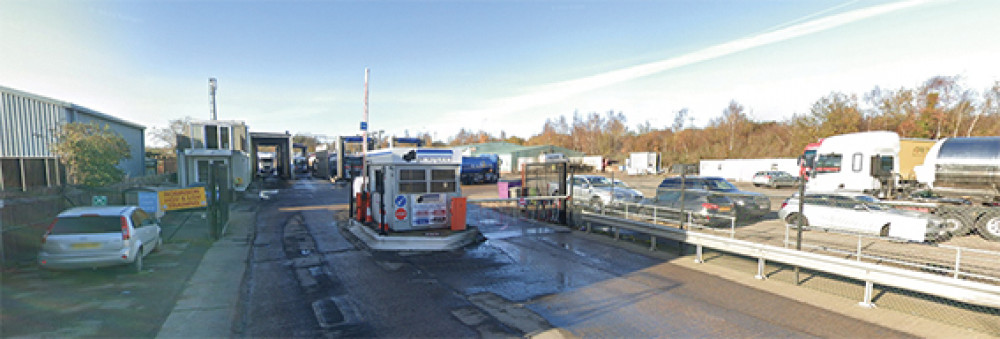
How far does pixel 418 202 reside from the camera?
443 inches

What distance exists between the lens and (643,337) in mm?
5230

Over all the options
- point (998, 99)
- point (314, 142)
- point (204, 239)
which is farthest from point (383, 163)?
point (314, 142)

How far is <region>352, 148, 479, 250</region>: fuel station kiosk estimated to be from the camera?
1049 centimetres

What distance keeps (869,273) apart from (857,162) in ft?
49.5

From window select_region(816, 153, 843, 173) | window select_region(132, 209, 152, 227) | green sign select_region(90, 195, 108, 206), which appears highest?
window select_region(816, 153, 843, 173)

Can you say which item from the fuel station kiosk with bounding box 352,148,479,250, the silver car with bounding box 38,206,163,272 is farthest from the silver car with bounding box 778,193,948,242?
the silver car with bounding box 38,206,163,272

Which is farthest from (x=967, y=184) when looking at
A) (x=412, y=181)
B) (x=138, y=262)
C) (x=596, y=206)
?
(x=138, y=262)

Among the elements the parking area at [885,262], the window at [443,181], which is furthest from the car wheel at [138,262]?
the parking area at [885,262]

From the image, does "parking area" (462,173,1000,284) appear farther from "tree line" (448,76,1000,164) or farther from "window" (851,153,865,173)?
"tree line" (448,76,1000,164)

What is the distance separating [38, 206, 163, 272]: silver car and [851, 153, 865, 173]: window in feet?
82.6

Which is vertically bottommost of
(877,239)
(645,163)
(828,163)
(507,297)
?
(507,297)

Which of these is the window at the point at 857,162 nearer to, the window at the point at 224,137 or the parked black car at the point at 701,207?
the parked black car at the point at 701,207

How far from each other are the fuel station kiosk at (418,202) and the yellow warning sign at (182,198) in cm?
650

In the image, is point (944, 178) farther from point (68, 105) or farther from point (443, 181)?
point (68, 105)
